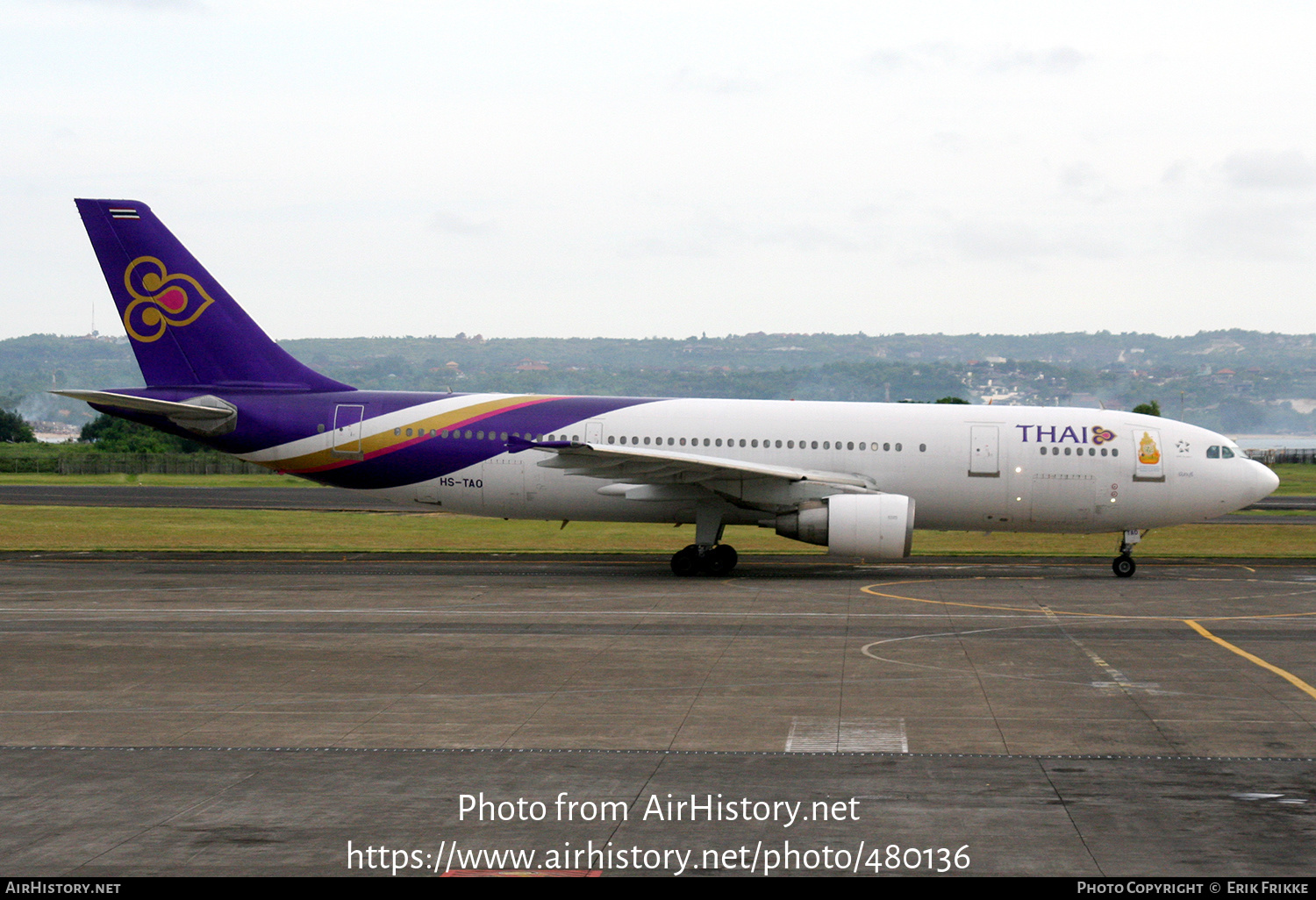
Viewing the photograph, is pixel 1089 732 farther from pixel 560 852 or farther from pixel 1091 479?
pixel 1091 479

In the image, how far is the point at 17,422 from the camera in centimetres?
13262

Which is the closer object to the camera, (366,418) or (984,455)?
(984,455)

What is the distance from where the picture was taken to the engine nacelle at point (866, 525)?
27.8 m

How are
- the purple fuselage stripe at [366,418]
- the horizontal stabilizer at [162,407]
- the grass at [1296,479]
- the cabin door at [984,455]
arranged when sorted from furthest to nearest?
1. the grass at [1296,479]
2. the purple fuselage stripe at [366,418]
3. the cabin door at [984,455]
4. the horizontal stabilizer at [162,407]

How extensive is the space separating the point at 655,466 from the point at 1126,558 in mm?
12200

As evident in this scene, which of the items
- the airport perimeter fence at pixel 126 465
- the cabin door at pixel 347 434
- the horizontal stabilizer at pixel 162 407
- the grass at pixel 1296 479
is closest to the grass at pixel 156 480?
the airport perimeter fence at pixel 126 465

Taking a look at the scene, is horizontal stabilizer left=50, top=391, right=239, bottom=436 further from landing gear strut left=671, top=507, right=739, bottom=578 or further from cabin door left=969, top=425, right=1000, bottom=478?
cabin door left=969, top=425, right=1000, bottom=478

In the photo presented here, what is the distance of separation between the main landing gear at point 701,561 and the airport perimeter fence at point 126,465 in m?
57.7

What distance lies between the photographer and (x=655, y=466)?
2847cm

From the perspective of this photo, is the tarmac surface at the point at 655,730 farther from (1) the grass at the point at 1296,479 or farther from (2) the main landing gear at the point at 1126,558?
(1) the grass at the point at 1296,479

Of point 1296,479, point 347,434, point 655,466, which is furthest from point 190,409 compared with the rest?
point 1296,479

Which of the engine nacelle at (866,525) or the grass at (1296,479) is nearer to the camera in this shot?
the engine nacelle at (866,525)

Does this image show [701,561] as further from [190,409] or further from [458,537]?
[190,409]

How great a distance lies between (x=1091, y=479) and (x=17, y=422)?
133 m
